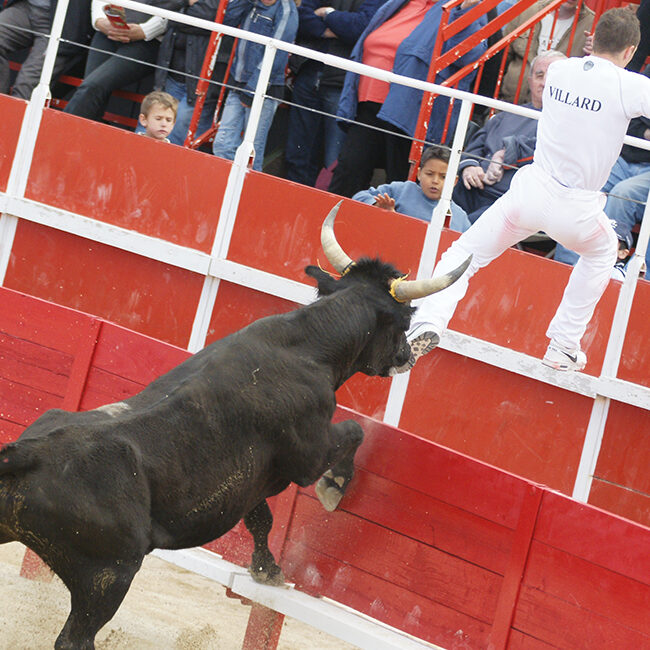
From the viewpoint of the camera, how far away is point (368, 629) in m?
4.53

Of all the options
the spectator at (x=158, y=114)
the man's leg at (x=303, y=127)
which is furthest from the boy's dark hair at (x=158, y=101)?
the man's leg at (x=303, y=127)

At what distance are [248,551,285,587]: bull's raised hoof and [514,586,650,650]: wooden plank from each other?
1.08 m

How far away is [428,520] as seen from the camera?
15.0 feet

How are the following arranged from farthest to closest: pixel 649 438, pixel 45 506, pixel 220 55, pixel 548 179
A: 1. pixel 220 55
2. pixel 649 438
3. pixel 548 179
4. pixel 45 506

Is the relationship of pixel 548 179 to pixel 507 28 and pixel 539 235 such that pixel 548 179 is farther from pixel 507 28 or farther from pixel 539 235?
pixel 507 28

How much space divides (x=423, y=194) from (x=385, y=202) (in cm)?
23

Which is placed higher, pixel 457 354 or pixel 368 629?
pixel 457 354

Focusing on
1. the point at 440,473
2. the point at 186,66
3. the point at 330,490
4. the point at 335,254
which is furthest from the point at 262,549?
the point at 186,66

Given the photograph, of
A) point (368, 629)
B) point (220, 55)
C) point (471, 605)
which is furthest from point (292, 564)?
point (220, 55)

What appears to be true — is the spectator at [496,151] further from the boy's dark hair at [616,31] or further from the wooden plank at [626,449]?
the boy's dark hair at [616,31]

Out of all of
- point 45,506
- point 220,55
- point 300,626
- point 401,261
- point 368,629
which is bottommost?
point 300,626

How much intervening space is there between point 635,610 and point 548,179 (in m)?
1.77

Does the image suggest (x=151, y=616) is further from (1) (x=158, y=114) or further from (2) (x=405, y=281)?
(1) (x=158, y=114)

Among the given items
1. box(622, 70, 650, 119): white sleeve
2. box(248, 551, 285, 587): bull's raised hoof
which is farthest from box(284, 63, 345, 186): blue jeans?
box(248, 551, 285, 587): bull's raised hoof
